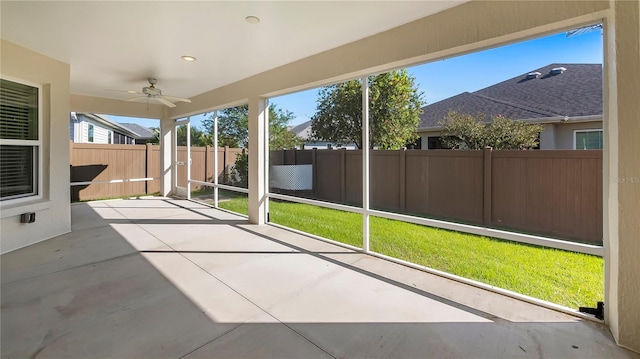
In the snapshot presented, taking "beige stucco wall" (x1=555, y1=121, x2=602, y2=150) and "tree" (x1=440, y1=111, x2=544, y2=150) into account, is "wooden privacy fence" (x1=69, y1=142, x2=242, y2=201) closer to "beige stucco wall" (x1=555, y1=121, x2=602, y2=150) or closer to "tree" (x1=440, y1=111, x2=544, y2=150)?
"tree" (x1=440, y1=111, x2=544, y2=150)

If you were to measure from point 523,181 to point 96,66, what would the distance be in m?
6.22

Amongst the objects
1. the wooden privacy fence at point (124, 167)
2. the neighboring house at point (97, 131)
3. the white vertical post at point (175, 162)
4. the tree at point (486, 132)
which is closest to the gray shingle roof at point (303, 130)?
the wooden privacy fence at point (124, 167)

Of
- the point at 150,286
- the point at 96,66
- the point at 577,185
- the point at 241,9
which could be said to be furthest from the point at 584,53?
the point at 96,66

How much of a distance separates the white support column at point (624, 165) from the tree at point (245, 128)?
5068mm

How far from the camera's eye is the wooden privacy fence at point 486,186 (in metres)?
3.35

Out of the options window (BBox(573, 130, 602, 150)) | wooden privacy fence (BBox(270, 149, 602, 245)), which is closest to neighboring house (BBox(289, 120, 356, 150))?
wooden privacy fence (BBox(270, 149, 602, 245))

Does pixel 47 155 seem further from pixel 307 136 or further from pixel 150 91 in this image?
pixel 307 136

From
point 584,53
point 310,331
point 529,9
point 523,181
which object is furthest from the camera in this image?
point 523,181

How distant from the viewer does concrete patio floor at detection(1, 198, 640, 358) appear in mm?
1905

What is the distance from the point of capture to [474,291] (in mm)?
2697

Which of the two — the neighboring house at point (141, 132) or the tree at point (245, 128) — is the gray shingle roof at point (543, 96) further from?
the neighboring house at point (141, 132)

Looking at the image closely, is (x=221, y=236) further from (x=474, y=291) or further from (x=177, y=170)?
(x=177, y=170)

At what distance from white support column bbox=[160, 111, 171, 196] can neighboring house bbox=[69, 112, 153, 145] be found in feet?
6.95

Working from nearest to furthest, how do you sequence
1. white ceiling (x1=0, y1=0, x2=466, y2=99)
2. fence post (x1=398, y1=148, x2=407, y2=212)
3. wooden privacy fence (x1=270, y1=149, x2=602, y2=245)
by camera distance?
white ceiling (x1=0, y1=0, x2=466, y2=99), wooden privacy fence (x1=270, y1=149, x2=602, y2=245), fence post (x1=398, y1=148, x2=407, y2=212)
